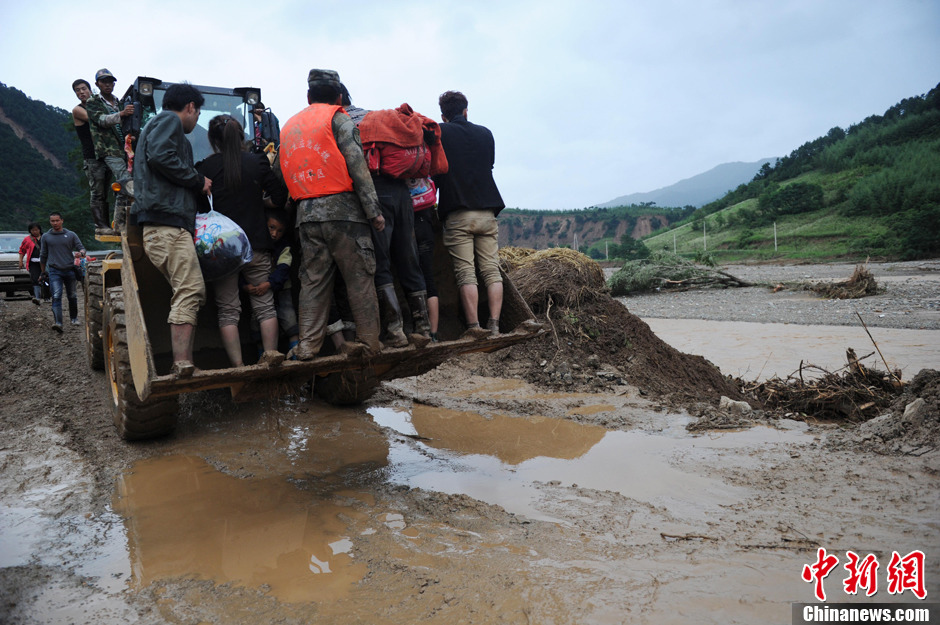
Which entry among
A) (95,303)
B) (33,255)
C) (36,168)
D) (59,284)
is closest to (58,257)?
(59,284)

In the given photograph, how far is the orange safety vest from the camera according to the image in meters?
3.80

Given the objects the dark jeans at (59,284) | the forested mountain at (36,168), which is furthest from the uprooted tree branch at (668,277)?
the forested mountain at (36,168)

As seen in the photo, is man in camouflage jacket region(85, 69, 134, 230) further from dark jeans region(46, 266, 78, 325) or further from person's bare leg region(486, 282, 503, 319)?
dark jeans region(46, 266, 78, 325)

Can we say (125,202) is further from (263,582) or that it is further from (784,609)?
(784,609)

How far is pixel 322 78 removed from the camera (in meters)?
4.01

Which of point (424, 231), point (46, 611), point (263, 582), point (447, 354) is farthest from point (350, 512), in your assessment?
point (424, 231)

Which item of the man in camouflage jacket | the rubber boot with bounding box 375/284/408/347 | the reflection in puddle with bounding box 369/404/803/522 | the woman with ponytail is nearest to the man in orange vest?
the rubber boot with bounding box 375/284/408/347

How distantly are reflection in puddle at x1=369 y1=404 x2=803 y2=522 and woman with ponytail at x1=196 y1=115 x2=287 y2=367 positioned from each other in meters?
1.59

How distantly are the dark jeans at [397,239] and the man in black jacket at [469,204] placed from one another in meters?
0.41

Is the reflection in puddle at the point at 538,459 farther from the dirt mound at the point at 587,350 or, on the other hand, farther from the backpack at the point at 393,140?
the backpack at the point at 393,140

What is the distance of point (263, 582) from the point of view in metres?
3.10

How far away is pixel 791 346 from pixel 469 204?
758cm

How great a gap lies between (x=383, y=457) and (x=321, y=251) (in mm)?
1996

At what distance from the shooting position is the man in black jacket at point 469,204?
4652 millimetres
